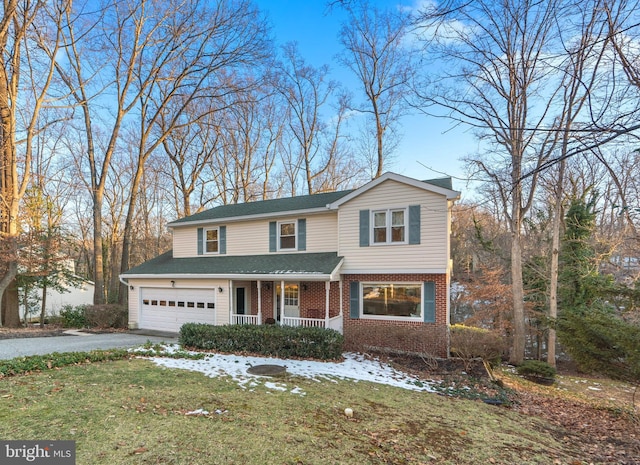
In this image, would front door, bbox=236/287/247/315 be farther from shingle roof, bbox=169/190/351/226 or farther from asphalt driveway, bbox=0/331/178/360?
shingle roof, bbox=169/190/351/226

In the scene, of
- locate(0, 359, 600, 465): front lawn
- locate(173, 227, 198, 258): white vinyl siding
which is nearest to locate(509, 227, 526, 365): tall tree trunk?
locate(0, 359, 600, 465): front lawn

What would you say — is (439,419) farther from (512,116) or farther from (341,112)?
(341,112)

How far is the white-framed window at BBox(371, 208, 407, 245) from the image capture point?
11587mm

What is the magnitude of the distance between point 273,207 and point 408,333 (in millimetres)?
7715

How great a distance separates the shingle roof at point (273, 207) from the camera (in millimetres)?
13917

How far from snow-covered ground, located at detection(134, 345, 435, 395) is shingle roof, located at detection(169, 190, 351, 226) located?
619cm

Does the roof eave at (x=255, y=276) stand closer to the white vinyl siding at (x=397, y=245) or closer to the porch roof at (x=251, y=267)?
the porch roof at (x=251, y=267)

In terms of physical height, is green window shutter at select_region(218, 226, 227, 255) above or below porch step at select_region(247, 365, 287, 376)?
above

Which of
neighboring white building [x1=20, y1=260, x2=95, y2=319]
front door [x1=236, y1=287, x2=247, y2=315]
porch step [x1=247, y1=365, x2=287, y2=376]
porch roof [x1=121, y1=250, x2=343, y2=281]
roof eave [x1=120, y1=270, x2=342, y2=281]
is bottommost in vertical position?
neighboring white building [x1=20, y1=260, x2=95, y2=319]

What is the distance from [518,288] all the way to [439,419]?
9687 mm

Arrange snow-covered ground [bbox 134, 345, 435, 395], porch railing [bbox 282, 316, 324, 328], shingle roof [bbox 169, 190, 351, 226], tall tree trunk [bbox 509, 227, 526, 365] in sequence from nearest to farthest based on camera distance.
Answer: snow-covered ground [bbox 134, 345, 435, 395]
porch railing [bbox 282, 316, 324, 328]
tall tree trunk [bbox 509, 227, 526, 365]
shingle roof [bbox 169, 190, 351, 226]

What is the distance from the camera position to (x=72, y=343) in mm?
11141

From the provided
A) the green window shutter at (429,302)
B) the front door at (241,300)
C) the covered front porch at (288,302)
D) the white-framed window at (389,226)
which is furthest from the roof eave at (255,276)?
the green window shutter at (429,302)

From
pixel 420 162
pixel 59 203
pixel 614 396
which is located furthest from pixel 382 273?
pixel 59 203
